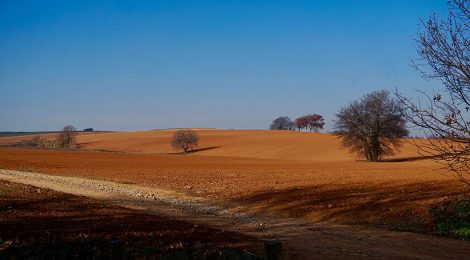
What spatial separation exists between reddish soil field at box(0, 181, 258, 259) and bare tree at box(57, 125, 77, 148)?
100694 mm

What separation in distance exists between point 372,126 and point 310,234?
49.2 meters

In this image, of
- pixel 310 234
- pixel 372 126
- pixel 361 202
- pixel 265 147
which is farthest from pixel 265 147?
pixel 310 234

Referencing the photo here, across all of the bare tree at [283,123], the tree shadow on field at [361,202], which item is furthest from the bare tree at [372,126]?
the bare tree at [283,123]

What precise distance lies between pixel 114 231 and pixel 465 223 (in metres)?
9.56

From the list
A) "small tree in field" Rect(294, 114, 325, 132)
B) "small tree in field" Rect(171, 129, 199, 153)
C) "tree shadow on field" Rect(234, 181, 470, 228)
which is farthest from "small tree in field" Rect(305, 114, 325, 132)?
"tree shadow on field" Rect(234, 181, 470, 228)

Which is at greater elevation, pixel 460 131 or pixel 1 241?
pixel 460 131

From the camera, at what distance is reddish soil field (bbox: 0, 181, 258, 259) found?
7852 mm

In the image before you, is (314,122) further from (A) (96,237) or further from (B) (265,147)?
(A) (96,237)

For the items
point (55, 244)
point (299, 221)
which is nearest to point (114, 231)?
point (55, 244)

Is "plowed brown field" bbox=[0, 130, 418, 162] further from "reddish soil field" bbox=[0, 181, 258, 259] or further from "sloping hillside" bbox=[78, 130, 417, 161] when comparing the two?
"reddish soil field" bbox=[0, 181, 258, 259]

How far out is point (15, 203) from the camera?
13.7 meters

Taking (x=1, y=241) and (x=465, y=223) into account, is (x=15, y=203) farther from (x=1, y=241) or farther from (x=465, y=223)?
(x=465, y=223)

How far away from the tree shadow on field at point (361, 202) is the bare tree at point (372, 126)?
3889 cm

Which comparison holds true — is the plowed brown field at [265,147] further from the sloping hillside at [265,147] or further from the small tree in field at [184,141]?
the small tree in field at [184,141]
